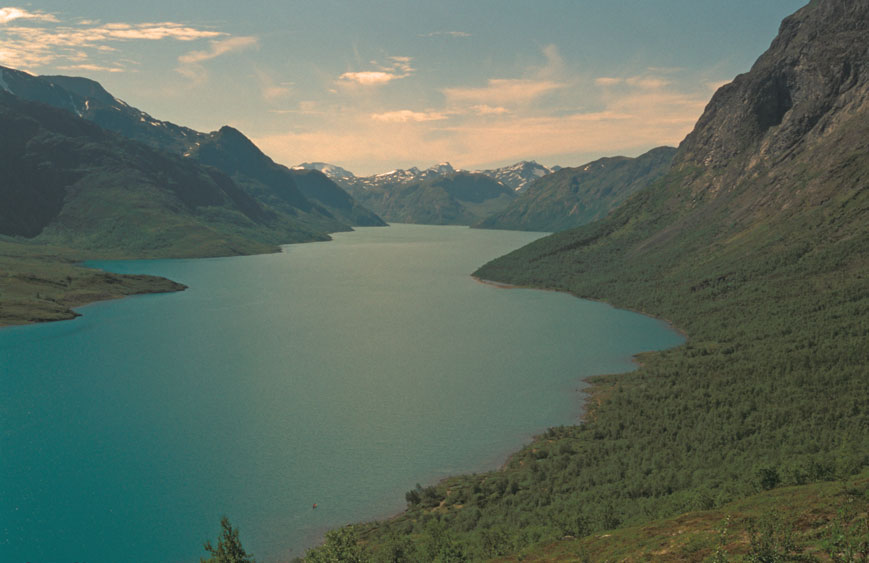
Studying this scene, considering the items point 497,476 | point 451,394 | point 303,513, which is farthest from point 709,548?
point 451,394

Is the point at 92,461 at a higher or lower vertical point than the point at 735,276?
lower

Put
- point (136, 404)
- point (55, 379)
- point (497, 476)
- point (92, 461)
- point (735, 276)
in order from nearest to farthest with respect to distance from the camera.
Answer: point (497, 476) → point (92, 461) → point (136, 404) → point (55, 379) → point (735, 276)

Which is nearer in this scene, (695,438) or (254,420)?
(695,438)

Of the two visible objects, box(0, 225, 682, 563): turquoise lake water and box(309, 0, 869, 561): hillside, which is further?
box(0, 225, 682, 563): turquoise lake water

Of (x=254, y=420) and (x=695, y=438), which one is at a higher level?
(x=695, y=438)

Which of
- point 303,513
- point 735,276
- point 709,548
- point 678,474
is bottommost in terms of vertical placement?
point 303,513

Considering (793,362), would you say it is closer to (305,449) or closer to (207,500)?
(305,449)

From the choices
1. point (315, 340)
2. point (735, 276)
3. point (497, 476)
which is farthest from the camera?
point (735, 276)

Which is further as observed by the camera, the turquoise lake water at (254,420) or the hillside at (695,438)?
the turquoise lake water at (254,420)
